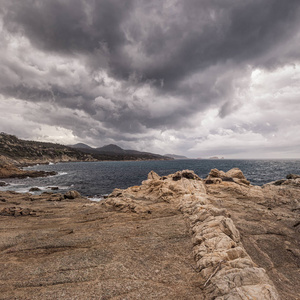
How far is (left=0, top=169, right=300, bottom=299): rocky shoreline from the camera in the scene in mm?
7698

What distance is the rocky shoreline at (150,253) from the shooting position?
770 cm

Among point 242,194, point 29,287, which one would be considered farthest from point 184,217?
point 242,194

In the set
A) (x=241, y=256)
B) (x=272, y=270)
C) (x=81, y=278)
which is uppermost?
(x=241, y=256)

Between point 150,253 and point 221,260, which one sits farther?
point 150,253

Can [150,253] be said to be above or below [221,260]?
below

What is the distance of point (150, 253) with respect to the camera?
1084 cm

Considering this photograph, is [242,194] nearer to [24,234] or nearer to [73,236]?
[73,236]

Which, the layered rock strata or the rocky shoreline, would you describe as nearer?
the layered rock strata

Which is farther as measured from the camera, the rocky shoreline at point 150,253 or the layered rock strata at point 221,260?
the rocky shoreline at point 150,253

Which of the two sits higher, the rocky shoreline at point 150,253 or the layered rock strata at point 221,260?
the layered rock strata at point 221,260

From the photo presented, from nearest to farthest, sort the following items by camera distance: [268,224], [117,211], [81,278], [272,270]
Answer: [81,278] → [272,270] → [268,224] → [117,211]

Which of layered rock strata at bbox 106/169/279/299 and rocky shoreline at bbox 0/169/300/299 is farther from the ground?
layered rock strata at bbox 106/169/279/299

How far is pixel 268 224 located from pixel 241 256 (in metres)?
8.88

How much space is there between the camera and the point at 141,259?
10.2m
